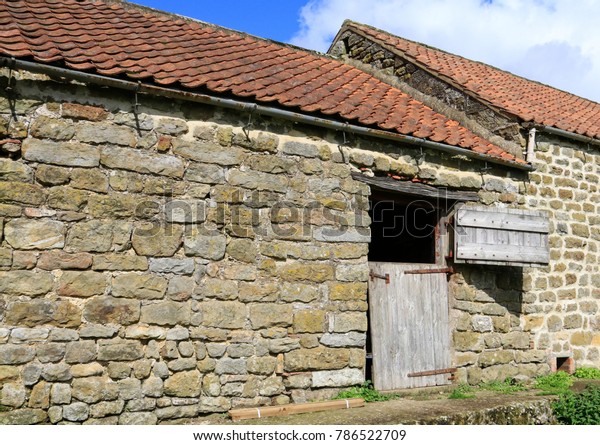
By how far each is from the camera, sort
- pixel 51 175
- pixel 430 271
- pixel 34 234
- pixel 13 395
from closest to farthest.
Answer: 1. pixel 13 395
2. pixel 34 234
3. pixel 51 175
4. pixel 430 271

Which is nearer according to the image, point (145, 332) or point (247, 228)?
point (145, 332)

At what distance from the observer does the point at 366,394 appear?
603cm

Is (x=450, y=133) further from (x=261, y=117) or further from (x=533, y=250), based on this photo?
(x=261, y=117)

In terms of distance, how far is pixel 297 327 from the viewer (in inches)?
225

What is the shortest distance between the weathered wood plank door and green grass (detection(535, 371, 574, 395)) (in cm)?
118

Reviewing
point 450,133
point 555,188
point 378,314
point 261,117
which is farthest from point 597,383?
point 261,117

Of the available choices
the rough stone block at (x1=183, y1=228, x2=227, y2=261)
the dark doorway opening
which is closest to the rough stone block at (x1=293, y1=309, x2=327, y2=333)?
the rough stone block at (x1=183, y1=228, x2=227, y2=261)

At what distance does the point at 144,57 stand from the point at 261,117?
1371 mm

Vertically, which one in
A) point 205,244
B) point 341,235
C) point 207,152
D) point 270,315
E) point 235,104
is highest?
point 235,104

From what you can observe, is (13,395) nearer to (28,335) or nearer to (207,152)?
(28,335)

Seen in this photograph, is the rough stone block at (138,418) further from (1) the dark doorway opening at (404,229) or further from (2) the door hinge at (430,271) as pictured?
(1) the dark doorway opening at (404,229)

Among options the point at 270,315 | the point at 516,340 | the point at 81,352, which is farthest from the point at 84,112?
the point at 516,340

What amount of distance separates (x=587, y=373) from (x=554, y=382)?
90 cm

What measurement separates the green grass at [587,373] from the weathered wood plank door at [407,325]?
215 centimetres
